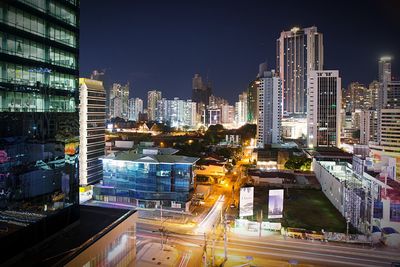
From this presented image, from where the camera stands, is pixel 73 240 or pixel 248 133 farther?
pixel 248 133

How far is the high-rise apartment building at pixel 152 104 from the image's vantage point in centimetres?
16675

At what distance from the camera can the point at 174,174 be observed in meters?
29.7

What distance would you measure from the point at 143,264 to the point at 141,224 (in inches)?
267

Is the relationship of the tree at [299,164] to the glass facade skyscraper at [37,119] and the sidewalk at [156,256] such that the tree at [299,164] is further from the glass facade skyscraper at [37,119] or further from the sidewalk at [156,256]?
the glass facade skyscraper at [37,119]

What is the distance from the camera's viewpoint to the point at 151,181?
29766 millimetres

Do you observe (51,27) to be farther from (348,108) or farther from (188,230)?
(348,108)

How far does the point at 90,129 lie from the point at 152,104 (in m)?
135

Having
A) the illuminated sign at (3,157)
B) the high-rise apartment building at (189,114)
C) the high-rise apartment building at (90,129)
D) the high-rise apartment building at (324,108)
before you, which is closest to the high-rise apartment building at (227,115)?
the high-rise apartment building at (189,114)

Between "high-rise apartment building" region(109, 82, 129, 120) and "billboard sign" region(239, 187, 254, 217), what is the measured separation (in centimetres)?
13248

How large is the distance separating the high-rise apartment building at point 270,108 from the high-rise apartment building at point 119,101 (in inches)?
3629

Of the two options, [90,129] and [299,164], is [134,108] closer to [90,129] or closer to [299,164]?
[299,164]

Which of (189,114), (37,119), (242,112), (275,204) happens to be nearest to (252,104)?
(242,112)

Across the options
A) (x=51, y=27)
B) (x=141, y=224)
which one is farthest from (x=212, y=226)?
(x=51, y=27)

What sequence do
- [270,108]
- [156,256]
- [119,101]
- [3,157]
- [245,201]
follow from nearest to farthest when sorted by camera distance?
[3,157] → [156,256] → [245,201] → [270,108] → [119,101]
